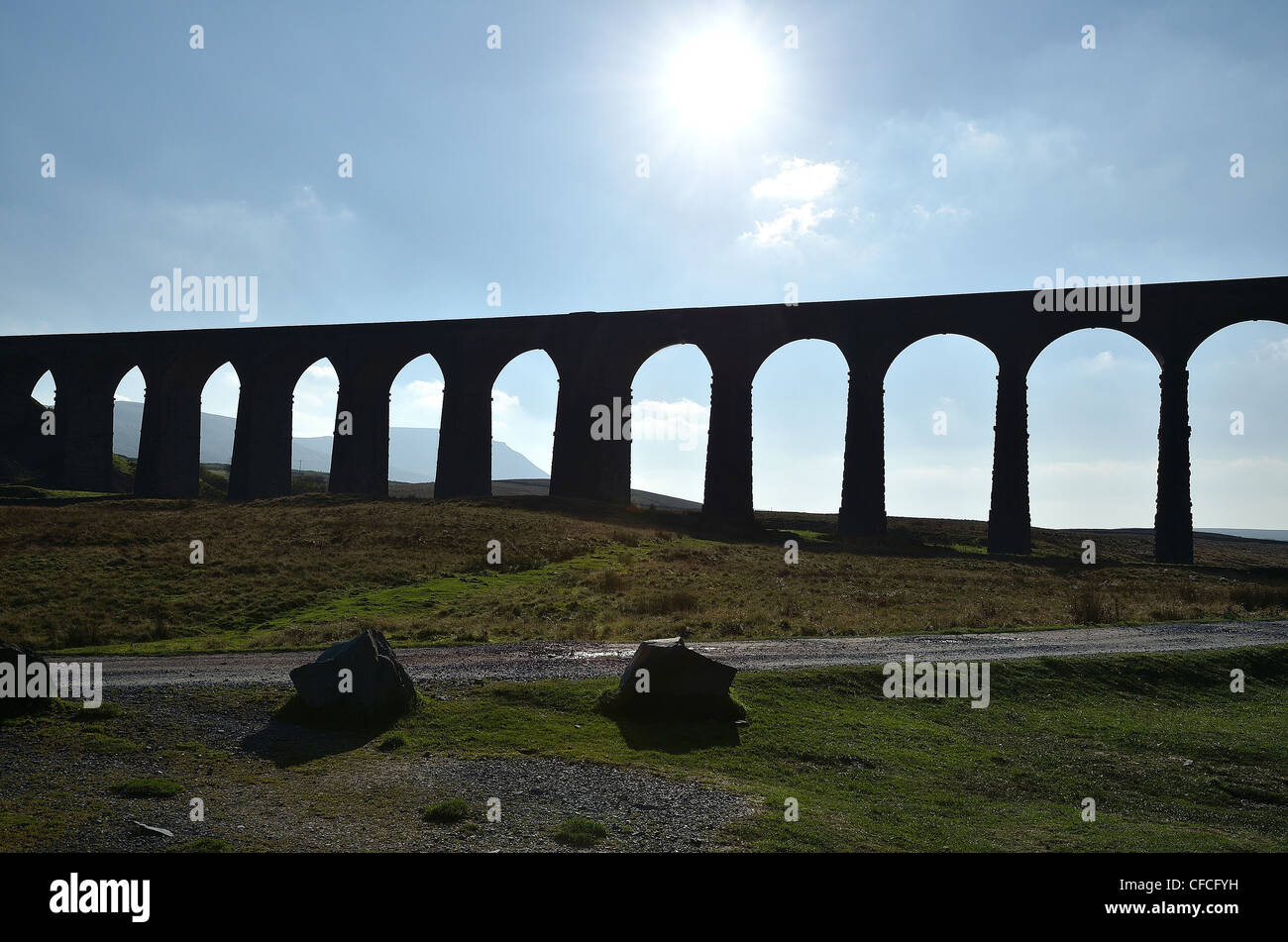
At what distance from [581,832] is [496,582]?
2040cm

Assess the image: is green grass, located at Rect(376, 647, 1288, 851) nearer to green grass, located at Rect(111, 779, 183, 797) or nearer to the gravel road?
the gravel road

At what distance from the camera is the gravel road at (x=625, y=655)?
46.3ft

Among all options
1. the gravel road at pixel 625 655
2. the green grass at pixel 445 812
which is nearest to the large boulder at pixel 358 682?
the gravel road at pixel 625 655

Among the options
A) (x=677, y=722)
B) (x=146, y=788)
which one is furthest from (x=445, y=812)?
(x=677, y=722)

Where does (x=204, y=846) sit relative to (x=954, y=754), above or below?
above

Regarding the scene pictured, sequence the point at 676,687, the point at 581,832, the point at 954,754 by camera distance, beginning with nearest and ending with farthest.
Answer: the point at 581,832, the point at 954,754, the point at 676,687

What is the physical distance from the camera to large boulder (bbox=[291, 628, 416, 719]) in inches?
444

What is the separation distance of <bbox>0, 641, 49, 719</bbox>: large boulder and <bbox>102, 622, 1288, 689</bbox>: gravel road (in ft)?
5.06

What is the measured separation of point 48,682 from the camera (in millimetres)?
11797

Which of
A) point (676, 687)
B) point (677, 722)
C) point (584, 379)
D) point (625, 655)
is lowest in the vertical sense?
point (677, 722)

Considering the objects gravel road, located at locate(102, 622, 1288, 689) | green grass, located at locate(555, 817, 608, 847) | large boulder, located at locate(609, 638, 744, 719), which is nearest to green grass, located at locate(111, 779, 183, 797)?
green grass, located at locate(555, 817, 608, 847)

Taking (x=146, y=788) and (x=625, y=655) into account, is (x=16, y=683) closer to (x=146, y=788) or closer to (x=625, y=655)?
(x=146, y=788)

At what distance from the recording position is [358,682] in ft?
37.2
